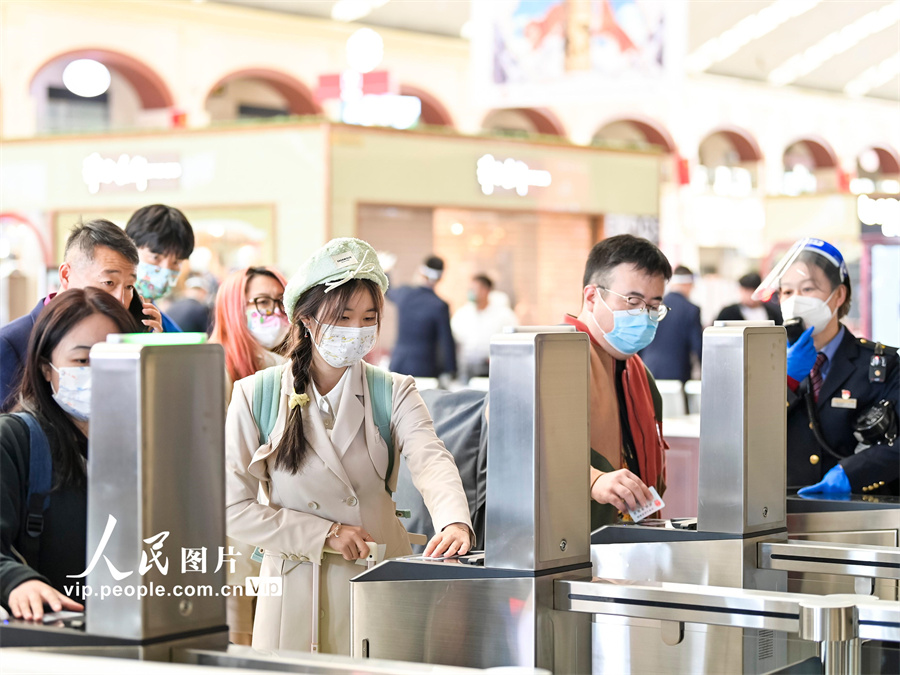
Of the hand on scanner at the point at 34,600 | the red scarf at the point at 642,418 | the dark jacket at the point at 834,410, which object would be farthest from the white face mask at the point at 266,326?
the hand on scanner at the point at 34,600

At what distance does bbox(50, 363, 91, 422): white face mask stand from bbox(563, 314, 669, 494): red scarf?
130cm

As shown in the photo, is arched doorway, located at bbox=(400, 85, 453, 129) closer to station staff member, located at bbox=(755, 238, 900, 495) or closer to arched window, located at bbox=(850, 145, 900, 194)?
arched window, located at bbox=(850, 145, 900, 194)

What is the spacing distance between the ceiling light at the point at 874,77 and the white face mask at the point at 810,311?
57.1 ft

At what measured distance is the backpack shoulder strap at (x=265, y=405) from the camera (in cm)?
240

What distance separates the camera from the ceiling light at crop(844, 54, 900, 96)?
19766mm

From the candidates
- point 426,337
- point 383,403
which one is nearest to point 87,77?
point 426,337

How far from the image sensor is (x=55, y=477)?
190 centimetres

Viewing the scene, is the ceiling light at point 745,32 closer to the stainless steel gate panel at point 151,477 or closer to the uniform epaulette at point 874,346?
the uniform epaulette at point 874,346

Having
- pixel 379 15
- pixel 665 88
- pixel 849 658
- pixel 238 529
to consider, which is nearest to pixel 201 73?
pixel 379 15

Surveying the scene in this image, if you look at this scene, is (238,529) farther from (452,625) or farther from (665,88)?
(665,88)

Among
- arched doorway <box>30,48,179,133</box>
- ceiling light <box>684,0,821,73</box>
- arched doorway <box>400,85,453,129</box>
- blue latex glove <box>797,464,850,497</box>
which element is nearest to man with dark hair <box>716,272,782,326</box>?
blue latex glove <box>797,464,850,497</box>

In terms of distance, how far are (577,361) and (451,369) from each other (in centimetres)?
740

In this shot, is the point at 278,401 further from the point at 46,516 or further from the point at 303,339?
the point at 46,516

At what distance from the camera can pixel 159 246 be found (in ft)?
12.0
